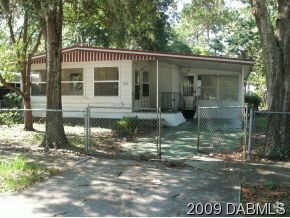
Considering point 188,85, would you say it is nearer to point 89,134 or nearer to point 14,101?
point 14,101

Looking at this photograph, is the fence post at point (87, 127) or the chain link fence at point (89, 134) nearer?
the fence post at point (87, 127)

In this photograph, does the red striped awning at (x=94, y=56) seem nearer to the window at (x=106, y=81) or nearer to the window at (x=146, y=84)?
the window at (x=106, y=81)

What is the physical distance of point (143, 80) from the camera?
20922mm

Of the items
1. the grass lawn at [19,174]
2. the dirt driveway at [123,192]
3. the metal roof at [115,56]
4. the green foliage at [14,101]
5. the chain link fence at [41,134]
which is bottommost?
the dirt driveway at [123,192]

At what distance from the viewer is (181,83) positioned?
23.2 meters

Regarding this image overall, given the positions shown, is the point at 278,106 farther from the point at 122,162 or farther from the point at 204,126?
the point at 204,126

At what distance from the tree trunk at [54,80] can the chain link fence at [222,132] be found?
12.6 ft

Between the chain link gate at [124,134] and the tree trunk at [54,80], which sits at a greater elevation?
the tree trunk at [54,80]

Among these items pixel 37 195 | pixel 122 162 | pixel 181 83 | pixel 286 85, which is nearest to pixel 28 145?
pixel 122 162

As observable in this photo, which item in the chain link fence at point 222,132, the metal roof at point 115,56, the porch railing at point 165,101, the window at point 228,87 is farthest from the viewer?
the window at point 228,87

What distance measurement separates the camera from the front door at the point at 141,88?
1985 cm

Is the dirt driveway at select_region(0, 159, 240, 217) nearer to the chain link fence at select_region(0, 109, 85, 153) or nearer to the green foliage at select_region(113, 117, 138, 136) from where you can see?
the chain link fence at select_region(0, 109, 85, 153)

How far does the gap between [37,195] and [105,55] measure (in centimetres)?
1250

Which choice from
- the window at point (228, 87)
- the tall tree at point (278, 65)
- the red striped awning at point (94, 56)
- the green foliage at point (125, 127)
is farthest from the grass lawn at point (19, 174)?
the window at point (228, 87)
